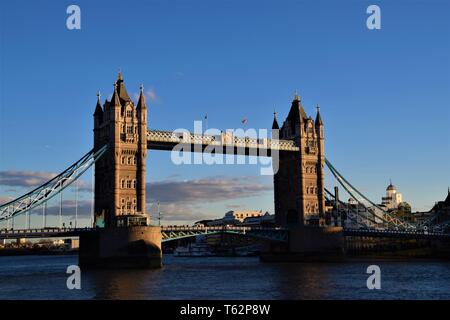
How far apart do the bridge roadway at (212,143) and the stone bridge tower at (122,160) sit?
10.1 feet

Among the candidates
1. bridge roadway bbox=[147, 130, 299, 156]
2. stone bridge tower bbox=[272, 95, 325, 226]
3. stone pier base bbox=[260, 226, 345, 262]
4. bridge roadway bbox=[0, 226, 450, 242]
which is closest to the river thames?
bridge roadway bbox=[0, 226, 450, 242]

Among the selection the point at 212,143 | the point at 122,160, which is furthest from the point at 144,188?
the point at 212,143

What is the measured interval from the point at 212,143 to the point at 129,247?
2235 cm

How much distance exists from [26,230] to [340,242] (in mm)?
50965

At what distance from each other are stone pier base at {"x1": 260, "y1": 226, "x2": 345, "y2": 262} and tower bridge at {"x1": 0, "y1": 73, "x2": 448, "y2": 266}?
0.16 m

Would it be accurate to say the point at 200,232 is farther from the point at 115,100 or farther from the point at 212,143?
the point at 115,100

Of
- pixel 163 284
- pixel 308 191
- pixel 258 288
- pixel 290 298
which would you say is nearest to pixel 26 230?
pixel 163 284

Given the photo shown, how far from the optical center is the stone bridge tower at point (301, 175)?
109188 millimetres

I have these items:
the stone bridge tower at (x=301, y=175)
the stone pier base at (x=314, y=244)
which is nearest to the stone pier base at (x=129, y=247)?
the stone pier base at (x=314, y=244)

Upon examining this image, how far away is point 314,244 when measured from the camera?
10412cm

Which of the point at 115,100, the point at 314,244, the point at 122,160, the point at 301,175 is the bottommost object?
the point at 314,244
